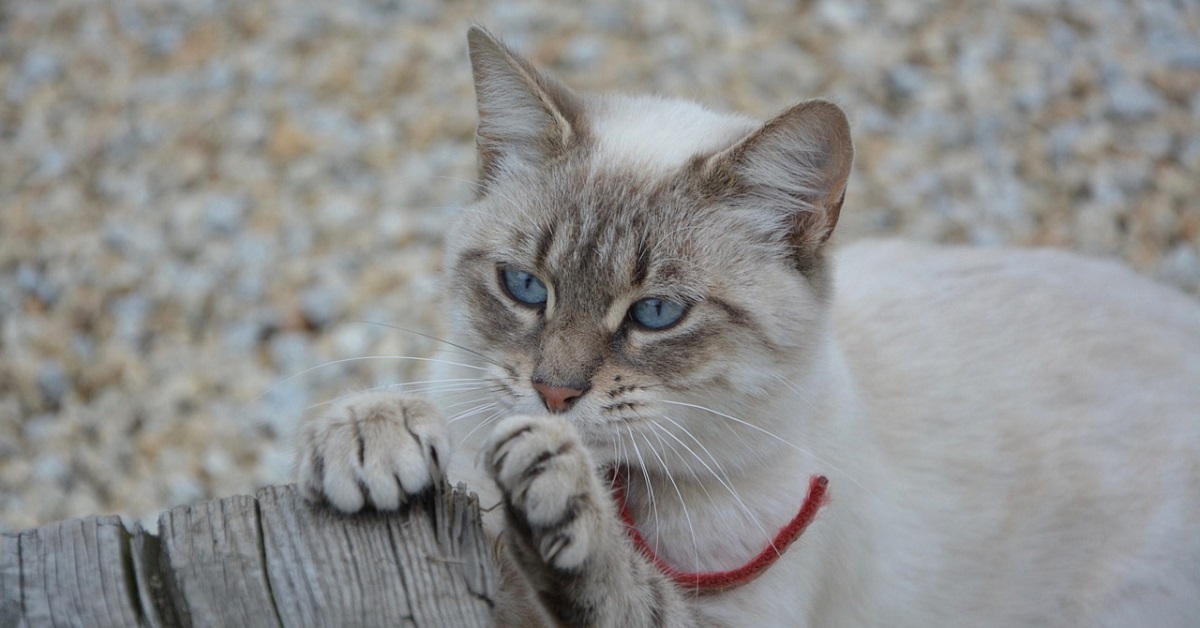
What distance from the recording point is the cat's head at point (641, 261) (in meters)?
2.26

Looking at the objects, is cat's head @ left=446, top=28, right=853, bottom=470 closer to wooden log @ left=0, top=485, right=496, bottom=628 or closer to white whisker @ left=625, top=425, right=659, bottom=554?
white whisker @ left=625, top=425, right=659, bottom=554

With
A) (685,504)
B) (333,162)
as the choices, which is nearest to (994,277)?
(685,504)

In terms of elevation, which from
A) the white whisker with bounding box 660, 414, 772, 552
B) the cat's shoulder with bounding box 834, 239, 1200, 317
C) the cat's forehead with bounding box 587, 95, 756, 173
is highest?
the cat's forehead with bounding box 587, 95, 756, 173

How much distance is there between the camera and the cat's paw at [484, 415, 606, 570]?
1.88 metres

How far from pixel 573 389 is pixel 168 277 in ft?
10.6

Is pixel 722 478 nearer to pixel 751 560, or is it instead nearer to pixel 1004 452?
pixel 751 560

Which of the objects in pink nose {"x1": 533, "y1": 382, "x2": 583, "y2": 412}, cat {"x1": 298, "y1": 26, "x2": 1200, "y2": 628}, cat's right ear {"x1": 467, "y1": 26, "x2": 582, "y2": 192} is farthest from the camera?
cat's right ear {"x1": 467, "y1": 26, "x2": 582, "y2": 192}

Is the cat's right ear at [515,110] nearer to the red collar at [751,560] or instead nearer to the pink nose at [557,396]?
the pink nose at [557,396]

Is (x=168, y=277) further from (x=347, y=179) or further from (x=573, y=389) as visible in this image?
(x=573, y=389)

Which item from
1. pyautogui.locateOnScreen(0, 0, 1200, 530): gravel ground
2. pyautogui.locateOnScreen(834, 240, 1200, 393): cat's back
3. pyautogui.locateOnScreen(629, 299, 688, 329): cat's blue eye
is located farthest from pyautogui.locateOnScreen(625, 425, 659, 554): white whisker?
pyautogui.locateOnScreen(0, 0, 1200, 530): gravel ground

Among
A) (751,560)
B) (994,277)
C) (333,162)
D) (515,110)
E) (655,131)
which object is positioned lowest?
(751,560)

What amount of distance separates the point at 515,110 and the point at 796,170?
0.69 meters

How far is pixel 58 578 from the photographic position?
1.76 metres

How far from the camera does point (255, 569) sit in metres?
1.79
